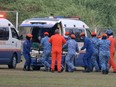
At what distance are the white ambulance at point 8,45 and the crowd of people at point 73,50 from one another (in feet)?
4.07

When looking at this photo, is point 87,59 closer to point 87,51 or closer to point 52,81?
point 87,51

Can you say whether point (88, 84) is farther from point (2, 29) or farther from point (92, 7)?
point (92, 7)

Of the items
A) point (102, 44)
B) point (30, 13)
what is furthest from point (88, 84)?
point (30, 13)

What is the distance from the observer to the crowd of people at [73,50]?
25.4 meters

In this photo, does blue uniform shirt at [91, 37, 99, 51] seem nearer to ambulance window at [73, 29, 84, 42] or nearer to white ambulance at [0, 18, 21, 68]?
ambulance window at [73, 29, 84, 42]

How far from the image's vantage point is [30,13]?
5241 centimetres

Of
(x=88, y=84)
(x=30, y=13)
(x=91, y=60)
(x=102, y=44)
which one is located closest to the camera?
(x=88, y=84)

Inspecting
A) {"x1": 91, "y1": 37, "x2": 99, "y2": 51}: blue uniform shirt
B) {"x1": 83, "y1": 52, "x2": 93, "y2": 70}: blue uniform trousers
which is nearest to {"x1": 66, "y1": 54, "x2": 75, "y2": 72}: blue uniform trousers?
{"x1": 83, "y1": 52, "x2": 93, "y2": 70}: blue uniform trousers

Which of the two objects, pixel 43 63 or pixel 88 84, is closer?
pixel 88 84

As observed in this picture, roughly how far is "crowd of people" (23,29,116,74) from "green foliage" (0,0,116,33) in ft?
74.7

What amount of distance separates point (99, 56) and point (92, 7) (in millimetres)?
27705

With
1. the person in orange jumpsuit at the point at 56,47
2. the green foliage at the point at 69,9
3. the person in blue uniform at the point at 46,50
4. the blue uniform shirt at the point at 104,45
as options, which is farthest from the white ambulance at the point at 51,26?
the green foliage at the point at 69,9

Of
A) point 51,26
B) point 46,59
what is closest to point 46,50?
point 46,59

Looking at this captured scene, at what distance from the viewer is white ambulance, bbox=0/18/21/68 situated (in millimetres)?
27344
